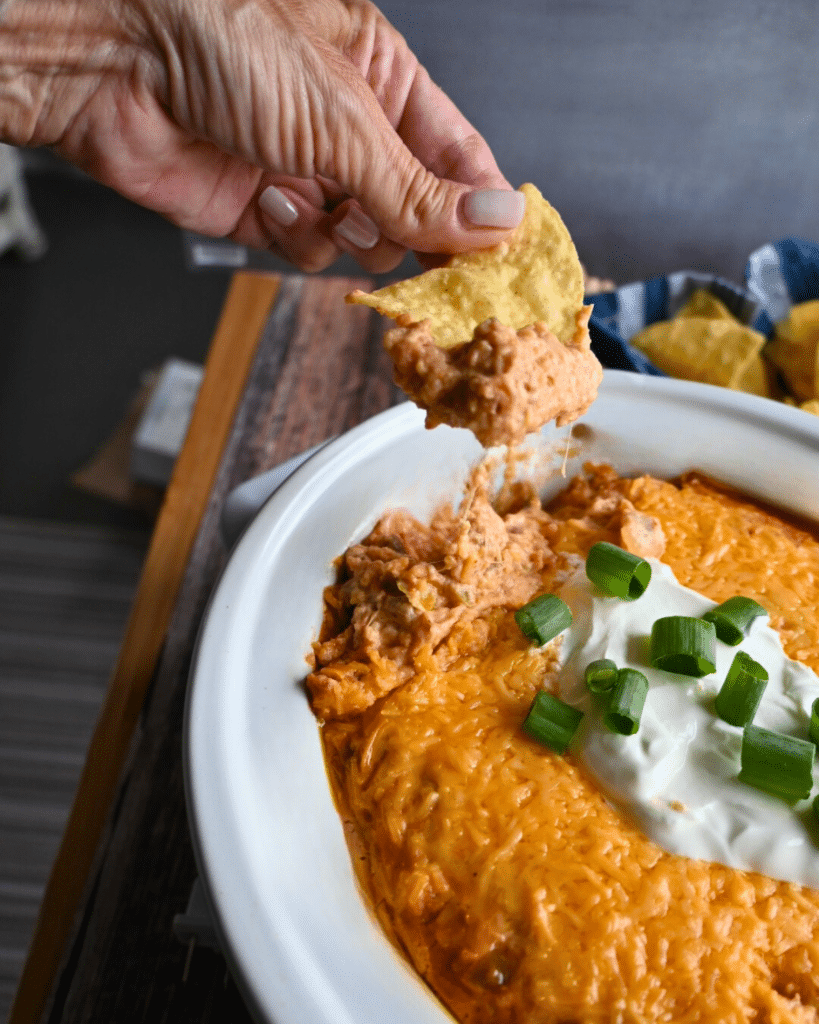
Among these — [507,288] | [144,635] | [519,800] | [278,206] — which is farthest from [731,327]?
[144,635]

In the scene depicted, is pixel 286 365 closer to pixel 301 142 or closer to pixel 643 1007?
pixel 301 142

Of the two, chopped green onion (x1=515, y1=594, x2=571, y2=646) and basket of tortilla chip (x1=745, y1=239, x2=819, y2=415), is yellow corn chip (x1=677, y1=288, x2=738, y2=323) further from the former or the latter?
chopped green onion (x1=515, y1=594, x2=571, y2=646)

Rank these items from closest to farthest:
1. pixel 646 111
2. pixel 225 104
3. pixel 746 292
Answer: pixel 225 104
pixel 746 292
pixel 646 111

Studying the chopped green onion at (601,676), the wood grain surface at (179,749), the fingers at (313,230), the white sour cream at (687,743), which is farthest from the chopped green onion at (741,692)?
the fingers at (313,230)

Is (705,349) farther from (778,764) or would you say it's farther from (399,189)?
(778,764)


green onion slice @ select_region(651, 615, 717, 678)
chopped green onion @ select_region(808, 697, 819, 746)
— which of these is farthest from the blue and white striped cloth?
chopped green onion @ select_region(808, 697, 819, 746)

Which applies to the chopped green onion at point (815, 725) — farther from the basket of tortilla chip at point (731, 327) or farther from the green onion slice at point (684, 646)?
the basket of tortilla chip at point (731, 327)
